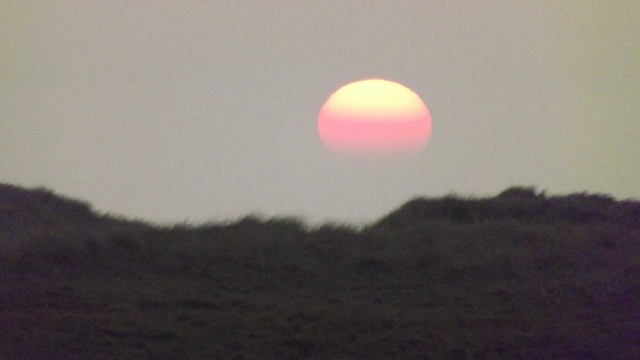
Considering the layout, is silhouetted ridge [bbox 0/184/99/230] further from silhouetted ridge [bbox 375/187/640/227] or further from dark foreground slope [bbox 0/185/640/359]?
silhouetted ridge [bbox 375/187/640/227]

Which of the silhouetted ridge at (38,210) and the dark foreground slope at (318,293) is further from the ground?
the silhouetted ridge at (38,210)

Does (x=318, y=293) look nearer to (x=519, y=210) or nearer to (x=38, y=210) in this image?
(x=519, y=210)

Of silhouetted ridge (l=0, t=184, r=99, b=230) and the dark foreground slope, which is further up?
silhouetted ridge (l=0, t=184, r=99, b=230)

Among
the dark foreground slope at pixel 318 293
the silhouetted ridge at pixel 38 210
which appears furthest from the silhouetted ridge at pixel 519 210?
the silhouetted ridge at pixel 38 210

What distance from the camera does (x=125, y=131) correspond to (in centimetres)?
98

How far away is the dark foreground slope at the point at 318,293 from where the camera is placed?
0.36m

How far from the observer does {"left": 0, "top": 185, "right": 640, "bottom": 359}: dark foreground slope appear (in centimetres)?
36

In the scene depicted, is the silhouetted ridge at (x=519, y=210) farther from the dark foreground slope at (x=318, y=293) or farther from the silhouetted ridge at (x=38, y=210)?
the silhouetted ridge at (x=38, y=210)

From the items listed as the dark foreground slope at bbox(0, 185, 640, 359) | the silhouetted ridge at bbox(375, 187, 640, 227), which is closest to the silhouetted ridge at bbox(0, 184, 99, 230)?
the dark foreground slope at bbox(0, 185, 640, 359)

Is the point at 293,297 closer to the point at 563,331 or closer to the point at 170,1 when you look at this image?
the point at 563,331

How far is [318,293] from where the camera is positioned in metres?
0.38

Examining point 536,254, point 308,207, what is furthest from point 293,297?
point 308,207

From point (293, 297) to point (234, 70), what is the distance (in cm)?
69

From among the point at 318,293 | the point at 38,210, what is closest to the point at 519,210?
the point at 318,293
